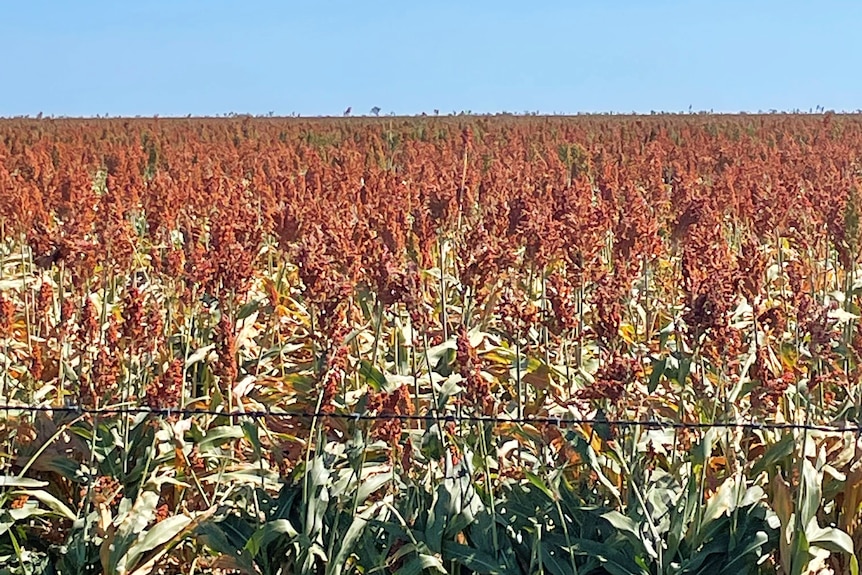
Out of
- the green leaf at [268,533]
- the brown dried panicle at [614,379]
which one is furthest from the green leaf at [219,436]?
the brown dried panicle at [614,379]

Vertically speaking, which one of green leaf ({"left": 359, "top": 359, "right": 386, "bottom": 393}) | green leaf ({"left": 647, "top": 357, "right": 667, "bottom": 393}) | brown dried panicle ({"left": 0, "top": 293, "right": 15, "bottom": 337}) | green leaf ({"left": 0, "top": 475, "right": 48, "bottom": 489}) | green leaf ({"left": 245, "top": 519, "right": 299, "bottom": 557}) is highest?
brown dried panicle ({"left": 0, "top": 293, "right": 15, "bottom": 337})

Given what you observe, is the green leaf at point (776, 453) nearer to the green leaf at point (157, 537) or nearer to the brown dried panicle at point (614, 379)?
the brown dried panicle at point (614, 379)

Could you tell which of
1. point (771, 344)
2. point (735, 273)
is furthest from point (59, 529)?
point (771, 344)

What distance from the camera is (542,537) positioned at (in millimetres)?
3352

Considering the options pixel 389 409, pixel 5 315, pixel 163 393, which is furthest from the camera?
pixel 5 315

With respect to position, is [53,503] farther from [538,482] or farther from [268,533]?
[538,482]

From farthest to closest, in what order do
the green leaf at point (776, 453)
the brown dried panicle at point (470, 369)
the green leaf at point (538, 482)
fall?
the green leaf at point (776, 453), the green leaf at point (538, 482), the brown dried panicle at point (470, 369)

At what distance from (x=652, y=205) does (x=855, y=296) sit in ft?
4.07

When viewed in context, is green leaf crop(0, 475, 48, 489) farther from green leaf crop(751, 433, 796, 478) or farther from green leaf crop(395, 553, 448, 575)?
green leaf crop(751, 433, 796, 478)

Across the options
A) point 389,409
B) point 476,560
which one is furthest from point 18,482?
point 476,560

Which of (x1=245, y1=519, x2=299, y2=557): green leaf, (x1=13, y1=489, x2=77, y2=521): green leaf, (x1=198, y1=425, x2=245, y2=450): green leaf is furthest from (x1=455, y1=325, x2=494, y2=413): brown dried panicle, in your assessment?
(x1=13, y1=489, x2=77, y2=521): green leaf

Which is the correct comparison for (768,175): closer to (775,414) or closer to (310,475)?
(775,414)

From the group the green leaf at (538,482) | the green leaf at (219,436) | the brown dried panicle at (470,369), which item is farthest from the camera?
the green leaf at (219,436)

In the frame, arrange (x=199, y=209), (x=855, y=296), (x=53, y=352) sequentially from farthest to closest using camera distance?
(x=199, y=209)
(x=855, y=296)
(x=53, y=352)
